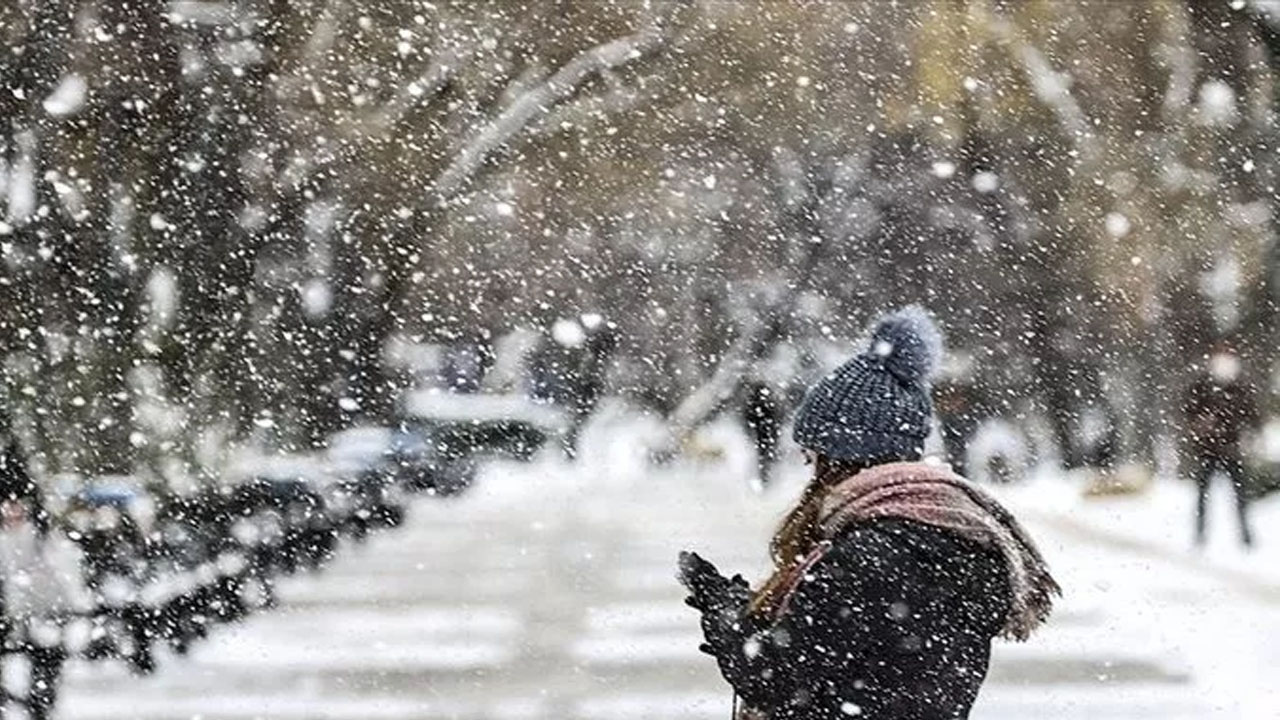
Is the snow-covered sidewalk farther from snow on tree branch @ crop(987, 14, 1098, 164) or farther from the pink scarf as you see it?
the pink scarf

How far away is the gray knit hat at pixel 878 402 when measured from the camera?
2541mm

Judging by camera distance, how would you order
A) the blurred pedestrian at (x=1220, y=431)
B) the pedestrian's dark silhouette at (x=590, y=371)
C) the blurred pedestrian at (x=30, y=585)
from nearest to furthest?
the blurred pedestrian at (x=30, y=585) → the blurred pedestrian at (x=1220, y=431) → the pedestrian's dark silhouette at (x=590, y=371)

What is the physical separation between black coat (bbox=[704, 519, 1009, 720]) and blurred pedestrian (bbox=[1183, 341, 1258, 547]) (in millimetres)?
10473

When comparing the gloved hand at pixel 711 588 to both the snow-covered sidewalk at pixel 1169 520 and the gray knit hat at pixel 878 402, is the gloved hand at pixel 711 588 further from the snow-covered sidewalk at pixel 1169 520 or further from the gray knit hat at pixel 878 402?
the snow-covered sidewalk at pixel 1169 520

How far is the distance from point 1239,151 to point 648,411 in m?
14.9

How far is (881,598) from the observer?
7.73 ft

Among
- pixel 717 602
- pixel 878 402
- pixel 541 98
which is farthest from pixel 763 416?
pixel 717 602

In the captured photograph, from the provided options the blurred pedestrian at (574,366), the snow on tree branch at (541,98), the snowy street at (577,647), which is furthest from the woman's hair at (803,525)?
the blurred pedestrian at (574,366)

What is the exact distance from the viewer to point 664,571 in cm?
1373

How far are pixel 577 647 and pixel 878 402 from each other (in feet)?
23.5

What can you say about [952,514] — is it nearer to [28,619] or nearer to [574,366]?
[28,619]

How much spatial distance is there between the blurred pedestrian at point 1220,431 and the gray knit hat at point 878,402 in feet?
33.8

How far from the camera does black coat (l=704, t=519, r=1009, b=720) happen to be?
2365 millimetres

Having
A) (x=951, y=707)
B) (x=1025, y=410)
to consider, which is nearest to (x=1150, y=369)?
(x=1025, y=410)
